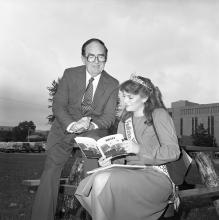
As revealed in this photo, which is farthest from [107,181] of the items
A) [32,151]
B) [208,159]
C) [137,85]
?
[32,151]

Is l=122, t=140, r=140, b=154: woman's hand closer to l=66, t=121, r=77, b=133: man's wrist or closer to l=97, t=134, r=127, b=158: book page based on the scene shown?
l=97, t=134, r=127, b=158: book page

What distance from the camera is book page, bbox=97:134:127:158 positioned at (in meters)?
3.05

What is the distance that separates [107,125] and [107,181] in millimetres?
1185

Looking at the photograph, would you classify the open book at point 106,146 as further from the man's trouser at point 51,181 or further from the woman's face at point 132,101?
the man's trouser at point 51,181

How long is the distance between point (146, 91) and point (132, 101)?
0.17 metres

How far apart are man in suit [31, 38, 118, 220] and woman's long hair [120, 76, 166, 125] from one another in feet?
2.00

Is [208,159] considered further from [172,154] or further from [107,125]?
[172,154]

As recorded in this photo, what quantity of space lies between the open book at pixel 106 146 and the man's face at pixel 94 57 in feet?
3.84

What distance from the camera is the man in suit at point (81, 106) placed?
3.87 m

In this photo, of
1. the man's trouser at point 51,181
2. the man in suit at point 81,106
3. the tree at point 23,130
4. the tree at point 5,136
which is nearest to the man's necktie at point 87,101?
the man in suit at point 81,106

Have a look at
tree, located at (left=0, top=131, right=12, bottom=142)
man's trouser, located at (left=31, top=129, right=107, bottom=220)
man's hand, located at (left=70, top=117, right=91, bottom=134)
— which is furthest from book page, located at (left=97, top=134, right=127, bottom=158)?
tree, located at (left=0, top=131, right=12, bottom=142)

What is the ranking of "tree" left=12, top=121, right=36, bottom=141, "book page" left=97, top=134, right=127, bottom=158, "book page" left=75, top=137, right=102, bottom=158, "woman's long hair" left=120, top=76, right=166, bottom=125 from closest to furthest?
1. "book page" left=97, top=134, right=127, bottom=158
2. "book page" left=75, top=137, right=102, bottom=158
3. "woman's long hair" left=120, top=76, right=166, bottom=125
4. "tree" left=12, top=121, right=36, bottom=141

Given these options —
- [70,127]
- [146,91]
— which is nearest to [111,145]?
[146,91]

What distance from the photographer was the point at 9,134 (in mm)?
139625
